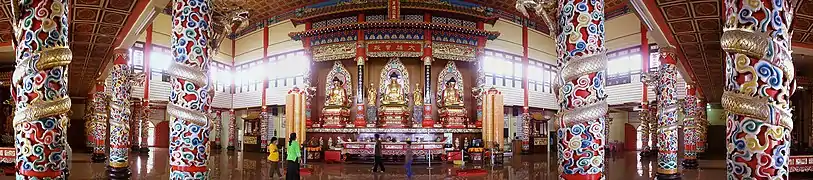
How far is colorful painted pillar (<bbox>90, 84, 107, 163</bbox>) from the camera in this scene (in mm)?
14094

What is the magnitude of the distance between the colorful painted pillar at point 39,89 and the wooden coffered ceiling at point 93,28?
4.67m

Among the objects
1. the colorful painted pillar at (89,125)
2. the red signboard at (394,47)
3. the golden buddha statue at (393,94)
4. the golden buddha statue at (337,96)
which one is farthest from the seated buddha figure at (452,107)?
the colorful painted pillar at (89,125)

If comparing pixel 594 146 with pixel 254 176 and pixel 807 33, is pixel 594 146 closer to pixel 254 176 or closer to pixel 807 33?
pixel 254 176

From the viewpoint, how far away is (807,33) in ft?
37.5

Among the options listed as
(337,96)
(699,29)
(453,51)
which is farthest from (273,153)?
(453,51)

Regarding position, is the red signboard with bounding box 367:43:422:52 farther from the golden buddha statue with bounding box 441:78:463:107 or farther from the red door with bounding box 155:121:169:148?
the red door with bounding box 155:121:169:148

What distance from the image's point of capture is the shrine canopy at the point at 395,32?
61.0 ft

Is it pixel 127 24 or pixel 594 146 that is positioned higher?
pixel 127 24

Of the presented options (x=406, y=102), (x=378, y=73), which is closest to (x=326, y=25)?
(x=378, y=73)

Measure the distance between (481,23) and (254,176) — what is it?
11.5 m

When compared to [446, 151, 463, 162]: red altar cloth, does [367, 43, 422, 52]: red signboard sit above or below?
above

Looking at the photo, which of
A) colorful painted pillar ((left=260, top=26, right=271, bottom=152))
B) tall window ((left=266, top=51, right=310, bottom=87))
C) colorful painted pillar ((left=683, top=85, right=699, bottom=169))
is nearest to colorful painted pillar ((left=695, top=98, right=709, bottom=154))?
colorful painted pillar ((left=683, top=85, right=699, bottom=169))

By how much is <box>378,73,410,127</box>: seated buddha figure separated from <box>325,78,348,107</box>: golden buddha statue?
137 centimetres

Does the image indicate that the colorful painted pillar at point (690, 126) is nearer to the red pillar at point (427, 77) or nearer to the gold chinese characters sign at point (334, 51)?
the red pillar at point (427, 77)
